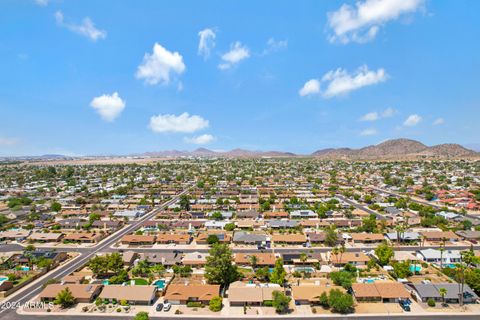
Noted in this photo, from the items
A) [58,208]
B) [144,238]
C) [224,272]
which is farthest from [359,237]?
[58,208]

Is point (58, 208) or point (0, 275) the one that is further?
point (58, 208)

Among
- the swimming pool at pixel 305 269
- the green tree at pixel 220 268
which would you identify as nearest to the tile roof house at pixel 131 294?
the green tree at pixel 220 268

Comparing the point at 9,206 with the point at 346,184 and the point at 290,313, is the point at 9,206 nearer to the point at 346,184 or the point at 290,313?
the point at 290,313

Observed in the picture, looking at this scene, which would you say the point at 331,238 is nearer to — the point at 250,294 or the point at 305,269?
the point at 305,269

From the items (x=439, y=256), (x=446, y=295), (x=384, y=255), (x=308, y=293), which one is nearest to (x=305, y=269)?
(x=308, y=293)

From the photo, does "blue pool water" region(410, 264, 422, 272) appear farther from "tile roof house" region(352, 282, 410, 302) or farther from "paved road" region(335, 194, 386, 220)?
"paved road" region(335, 194, 386, 220)

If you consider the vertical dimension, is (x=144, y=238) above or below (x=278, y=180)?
below

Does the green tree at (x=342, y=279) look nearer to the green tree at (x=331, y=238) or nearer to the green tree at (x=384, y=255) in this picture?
the green tree at (x=384, y=255)
